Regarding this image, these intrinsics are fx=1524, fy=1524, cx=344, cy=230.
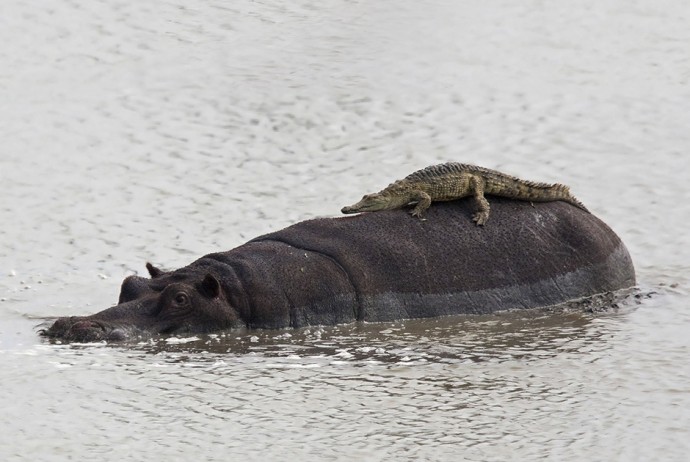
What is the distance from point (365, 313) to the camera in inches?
480

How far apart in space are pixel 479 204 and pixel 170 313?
9.40ft

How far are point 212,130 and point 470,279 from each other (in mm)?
5771

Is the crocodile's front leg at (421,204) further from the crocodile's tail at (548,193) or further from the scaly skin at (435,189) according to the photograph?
the crocodile's tail at (548,193)

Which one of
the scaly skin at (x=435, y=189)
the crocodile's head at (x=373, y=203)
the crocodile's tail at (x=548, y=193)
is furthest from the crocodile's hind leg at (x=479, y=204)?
the crocodile's head at (x=373, y=203)

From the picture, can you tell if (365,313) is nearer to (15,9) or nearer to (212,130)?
(212,130)

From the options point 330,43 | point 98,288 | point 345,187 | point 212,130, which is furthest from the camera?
point 330,43

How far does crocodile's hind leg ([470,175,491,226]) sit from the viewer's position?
42.2 feet

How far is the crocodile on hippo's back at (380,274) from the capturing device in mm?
11820

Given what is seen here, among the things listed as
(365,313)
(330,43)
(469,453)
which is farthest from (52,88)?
(469,453)

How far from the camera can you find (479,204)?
12.9m

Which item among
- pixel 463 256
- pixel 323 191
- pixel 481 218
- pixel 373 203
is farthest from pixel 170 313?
pixel 323 191

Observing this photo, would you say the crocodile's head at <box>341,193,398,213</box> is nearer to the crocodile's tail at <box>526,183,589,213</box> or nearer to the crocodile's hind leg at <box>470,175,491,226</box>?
the crocodile's hind leg at <box>470,175,491,226</box>

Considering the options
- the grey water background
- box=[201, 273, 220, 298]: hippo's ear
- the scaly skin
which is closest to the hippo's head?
box=[201, 273, 220, 298]: hippo's ear

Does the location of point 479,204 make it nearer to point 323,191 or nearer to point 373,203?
point 373,203
